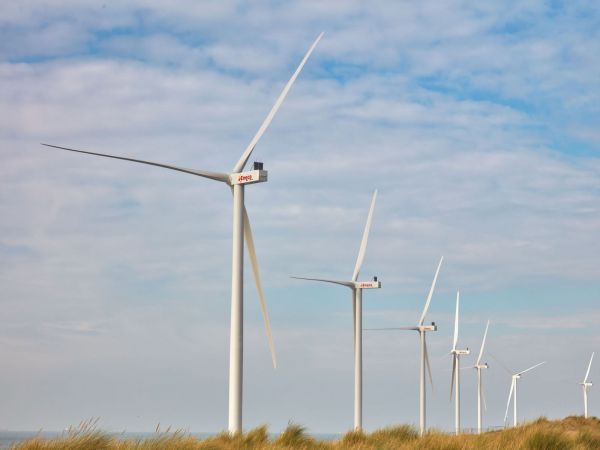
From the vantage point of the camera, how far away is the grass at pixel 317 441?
21.4 meters

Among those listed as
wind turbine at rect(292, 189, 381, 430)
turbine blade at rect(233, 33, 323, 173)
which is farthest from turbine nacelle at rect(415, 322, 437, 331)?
turbine blade at rect(233, 33, 323, 173)

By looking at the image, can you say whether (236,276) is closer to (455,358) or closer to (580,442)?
(580,442)

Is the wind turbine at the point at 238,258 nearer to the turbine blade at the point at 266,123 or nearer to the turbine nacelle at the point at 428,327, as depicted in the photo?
the turbine blade at the point at 266,123

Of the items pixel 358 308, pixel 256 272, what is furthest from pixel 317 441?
pixel 358 308

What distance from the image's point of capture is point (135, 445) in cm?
2178

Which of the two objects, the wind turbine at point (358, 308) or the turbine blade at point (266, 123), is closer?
the turbine blade at point (266, 123)

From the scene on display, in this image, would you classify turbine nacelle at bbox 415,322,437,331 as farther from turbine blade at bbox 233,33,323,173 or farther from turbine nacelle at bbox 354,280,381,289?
turbine blade at bbox 233,33,323,173

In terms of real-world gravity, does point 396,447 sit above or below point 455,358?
above

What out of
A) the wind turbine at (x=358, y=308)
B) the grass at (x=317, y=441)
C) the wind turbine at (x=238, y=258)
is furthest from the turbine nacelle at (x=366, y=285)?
the wind turbine at (x=238, y=258)

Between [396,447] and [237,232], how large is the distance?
9.32 m

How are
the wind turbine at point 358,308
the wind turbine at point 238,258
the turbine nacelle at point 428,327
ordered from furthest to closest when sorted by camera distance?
the turbine nacelle at point 428,327 → the wind turbine at point 358,308 → the wind turbine at point 238,258

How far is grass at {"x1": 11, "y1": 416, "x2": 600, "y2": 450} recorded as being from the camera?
21406 mm

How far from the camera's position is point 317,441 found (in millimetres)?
31250

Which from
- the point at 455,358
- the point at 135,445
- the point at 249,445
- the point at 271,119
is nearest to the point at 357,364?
the point at 271,119
